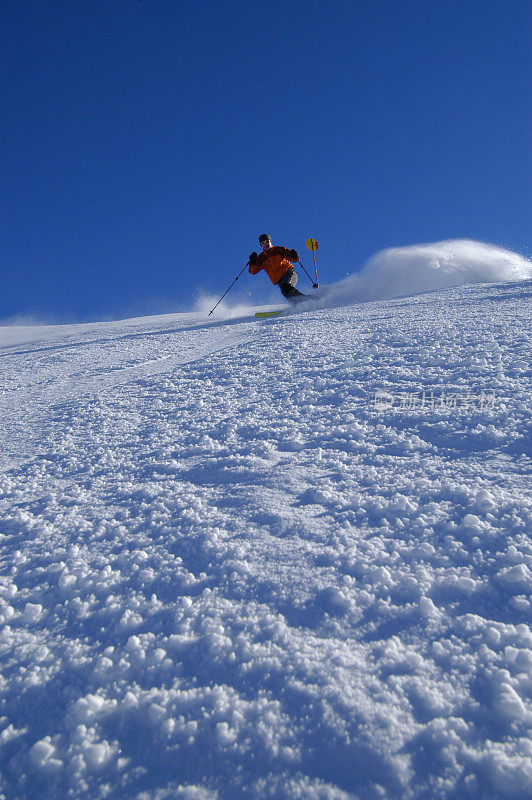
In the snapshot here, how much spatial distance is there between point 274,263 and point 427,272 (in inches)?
143

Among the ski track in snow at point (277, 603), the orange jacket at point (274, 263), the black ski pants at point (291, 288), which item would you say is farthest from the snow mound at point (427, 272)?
the ski track in snow at point (277, 603)

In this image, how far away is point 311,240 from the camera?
1093cm

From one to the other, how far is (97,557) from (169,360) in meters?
3.54

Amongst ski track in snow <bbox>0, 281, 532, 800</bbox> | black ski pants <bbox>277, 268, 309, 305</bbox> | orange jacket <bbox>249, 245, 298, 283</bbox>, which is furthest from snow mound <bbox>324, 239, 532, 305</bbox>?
ski track in snow <bbox>0, 281, 532, 800</bbox>

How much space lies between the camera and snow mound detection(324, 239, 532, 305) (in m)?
9.45

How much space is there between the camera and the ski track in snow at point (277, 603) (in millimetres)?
885

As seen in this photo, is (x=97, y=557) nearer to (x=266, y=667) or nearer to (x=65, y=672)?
(x=65, y=672)

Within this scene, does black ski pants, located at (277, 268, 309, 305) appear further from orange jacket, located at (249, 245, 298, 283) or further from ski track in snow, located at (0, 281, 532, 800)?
ski track in snow, located at (0, 281, 532, 800)

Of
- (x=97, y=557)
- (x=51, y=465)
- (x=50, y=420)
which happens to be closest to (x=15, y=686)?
(x=97, y=557)

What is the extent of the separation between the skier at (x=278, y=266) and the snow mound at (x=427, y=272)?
2.81 ft

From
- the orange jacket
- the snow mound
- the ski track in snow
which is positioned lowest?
the ski track in snow

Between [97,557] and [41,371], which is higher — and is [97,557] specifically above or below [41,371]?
below

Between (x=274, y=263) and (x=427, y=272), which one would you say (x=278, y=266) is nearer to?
(x=274, y=263)

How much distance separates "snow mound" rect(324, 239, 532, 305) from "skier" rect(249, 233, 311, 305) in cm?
86
